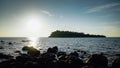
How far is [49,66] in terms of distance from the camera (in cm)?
2047

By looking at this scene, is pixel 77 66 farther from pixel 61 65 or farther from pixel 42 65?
pixel 42 65

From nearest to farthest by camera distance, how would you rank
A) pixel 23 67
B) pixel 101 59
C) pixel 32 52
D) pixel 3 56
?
pixel 23 67
pixel 101 59
pixel 3 56
pixel 32 52

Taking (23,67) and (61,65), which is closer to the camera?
(23,67)

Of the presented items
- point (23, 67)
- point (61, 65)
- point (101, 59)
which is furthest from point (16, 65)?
point (101, 59)

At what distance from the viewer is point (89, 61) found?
23.0 meters

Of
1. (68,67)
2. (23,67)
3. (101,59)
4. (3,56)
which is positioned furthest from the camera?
(3,56)

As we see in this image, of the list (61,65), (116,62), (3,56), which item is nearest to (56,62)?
(61,65)

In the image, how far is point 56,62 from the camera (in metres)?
20.7

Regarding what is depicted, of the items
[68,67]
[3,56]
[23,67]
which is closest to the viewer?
[23,67]

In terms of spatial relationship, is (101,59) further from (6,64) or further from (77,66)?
(6,64)

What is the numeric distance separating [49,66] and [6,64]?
21.0 ft

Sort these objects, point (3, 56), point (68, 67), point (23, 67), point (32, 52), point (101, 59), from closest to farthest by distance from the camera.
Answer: point (23, 67)
point (68, 67)
point (101, 59)
point (3, 56)
point (32, 52)

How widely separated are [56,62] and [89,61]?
5.96 metres

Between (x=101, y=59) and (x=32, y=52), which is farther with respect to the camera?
(x=32, y=52)
